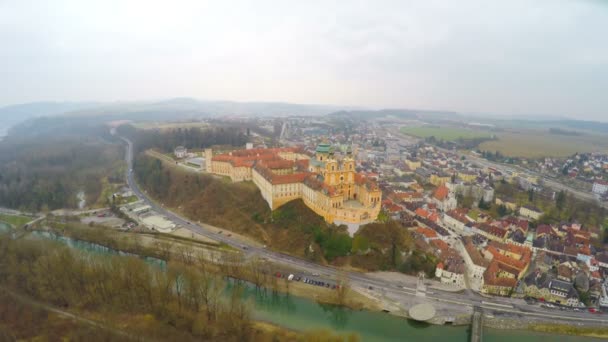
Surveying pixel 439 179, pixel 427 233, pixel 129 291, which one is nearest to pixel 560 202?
pixel 439 179

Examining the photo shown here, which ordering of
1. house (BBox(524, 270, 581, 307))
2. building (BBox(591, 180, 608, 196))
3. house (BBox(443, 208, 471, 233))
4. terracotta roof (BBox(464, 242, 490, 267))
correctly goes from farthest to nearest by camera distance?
1. building (BBox(591, 180, 608, 196))
2. house (BBox(443, 208, 471, 233))
3. terracotta roof (BBox(464, 242, 490, 267))
4. house (BBox(524, 270, 581, 307))

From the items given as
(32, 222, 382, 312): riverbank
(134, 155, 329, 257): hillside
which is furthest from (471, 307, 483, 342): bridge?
(134, 155, 329, 257): hillside

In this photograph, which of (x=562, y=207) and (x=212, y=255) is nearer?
(x=212, y=255)

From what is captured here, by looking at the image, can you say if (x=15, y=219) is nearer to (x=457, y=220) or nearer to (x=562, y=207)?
(x=457, y=220)

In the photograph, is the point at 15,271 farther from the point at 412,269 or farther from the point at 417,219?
the point at 417,219

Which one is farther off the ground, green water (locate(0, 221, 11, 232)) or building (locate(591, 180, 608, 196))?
building (locate(591, 180, 608, 196))

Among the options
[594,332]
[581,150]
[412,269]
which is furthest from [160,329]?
[581,150]

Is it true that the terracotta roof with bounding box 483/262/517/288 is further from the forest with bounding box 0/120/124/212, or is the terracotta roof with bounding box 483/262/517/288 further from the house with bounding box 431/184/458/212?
the forest with bounding box 0/120/124/212
